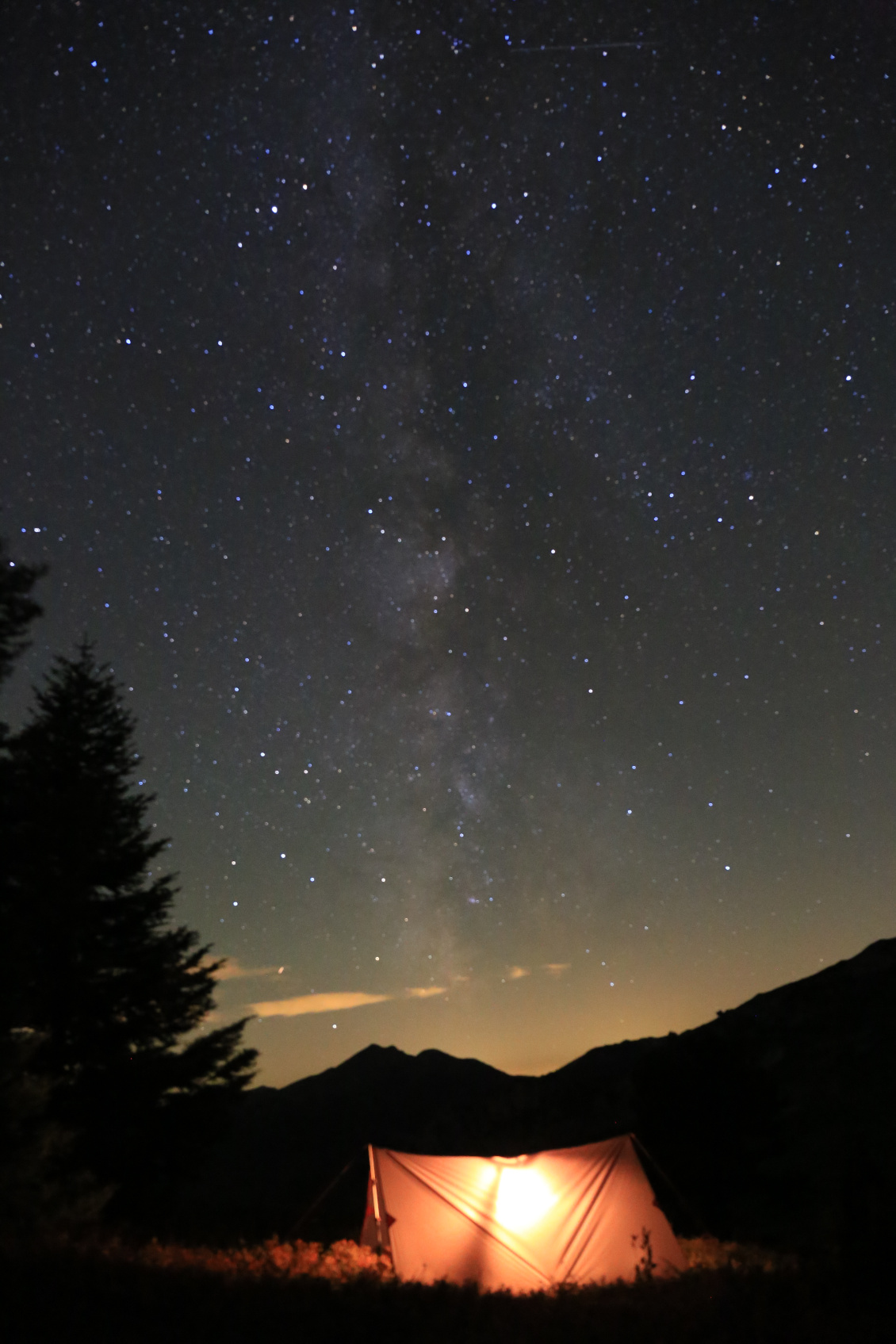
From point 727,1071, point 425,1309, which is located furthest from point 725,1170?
point 425,1309

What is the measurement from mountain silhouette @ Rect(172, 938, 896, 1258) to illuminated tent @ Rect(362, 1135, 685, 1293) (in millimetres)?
686

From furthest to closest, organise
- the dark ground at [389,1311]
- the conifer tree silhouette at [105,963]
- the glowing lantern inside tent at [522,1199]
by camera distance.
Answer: the conifer tree silhouette at [105,963] < the glowing lantern inside tent at [522,1199] < the dark ground at [389,1311]

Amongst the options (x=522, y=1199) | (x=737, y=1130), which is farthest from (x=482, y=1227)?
(x=737, y=1130)

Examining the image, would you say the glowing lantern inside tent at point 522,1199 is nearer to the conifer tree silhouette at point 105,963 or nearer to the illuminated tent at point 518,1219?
the illuminated tent at point 518,1219

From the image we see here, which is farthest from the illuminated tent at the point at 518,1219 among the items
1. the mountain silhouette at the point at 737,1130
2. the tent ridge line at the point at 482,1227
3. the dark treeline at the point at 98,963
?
the dark treeline at the point at 98,963

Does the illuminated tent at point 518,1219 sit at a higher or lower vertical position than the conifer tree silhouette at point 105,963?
lower

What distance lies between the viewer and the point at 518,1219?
12266 millimetres

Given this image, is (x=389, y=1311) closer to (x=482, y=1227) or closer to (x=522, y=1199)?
(x=482, y=1227)

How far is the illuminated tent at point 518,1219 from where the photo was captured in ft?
38.4

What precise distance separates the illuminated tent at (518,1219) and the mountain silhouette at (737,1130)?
27.0 inches

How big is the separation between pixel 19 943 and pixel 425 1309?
6.63m

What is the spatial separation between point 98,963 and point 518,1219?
27.0 ft

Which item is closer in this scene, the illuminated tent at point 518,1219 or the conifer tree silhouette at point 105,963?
the illuminated tent at point 518,1219

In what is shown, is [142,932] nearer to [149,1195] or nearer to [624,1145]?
[149,1195]
